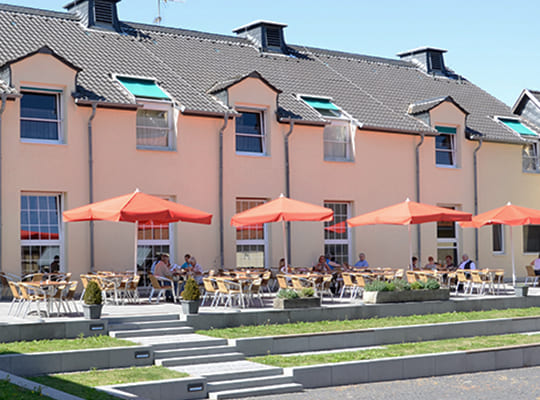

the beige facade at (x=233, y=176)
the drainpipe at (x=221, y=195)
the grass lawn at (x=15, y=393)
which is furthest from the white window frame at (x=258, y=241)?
the grass lawn at (x=15, y=393)

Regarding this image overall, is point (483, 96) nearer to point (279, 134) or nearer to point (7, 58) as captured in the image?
point (279, 134)

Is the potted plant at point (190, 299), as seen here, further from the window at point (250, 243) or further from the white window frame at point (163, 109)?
the window at point (250, 243)

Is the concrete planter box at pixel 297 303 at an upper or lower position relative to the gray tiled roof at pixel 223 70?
lower

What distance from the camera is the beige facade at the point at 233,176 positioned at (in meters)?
20.3

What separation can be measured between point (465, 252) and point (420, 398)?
1647cm

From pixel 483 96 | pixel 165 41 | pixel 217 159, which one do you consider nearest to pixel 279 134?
pixel 217 159

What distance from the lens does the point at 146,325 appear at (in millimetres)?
15094

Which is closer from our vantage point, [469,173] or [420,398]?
[420,398]

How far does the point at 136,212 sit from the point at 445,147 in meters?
14.5

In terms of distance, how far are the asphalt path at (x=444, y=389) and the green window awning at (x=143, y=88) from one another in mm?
11904

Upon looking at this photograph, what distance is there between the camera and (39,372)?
39.7ft

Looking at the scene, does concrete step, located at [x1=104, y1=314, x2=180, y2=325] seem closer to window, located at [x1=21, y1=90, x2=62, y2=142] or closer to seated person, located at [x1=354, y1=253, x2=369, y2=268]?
window, located at [x1=21, y1=90, x2=62, y2=142]

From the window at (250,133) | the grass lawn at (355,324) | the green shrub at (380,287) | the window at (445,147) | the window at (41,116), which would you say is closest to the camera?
the grass lawn at (355,324)

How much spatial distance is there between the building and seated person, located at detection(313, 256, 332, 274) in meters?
1.20
